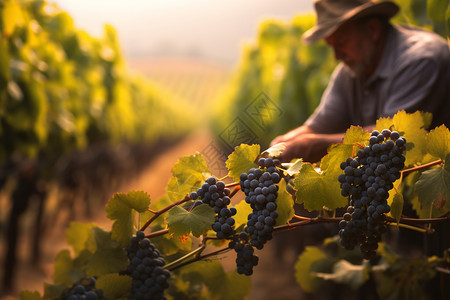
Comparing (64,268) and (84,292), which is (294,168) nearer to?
(84,292)

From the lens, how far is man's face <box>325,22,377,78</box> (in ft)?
8.80

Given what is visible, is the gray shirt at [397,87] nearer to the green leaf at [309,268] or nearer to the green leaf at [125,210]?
the green leaf at [309,268]

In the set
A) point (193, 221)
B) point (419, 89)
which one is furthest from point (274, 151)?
point (419, 89)

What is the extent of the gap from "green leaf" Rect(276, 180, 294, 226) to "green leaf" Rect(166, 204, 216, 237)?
0.63 feet

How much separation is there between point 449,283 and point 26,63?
154 inches

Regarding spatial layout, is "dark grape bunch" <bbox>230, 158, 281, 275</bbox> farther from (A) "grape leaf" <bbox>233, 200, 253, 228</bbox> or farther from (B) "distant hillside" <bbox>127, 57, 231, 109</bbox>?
(B) "distant hillside" <bbox>127, 57, 231, 109</bbox>

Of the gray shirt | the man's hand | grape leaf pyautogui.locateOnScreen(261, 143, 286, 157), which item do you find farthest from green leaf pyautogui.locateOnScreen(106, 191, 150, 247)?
the gray shirt

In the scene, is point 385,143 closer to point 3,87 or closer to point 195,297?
point 195,297

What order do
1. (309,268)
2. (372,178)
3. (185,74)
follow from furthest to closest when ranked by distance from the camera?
(185,74), (309,268), (372,178)

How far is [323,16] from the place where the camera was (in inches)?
107

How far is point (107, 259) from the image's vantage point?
154cm

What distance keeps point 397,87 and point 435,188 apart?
120 cm

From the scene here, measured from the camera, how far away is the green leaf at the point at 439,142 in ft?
4.18

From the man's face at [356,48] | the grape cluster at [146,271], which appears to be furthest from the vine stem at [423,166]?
the man's face at [356,48]
